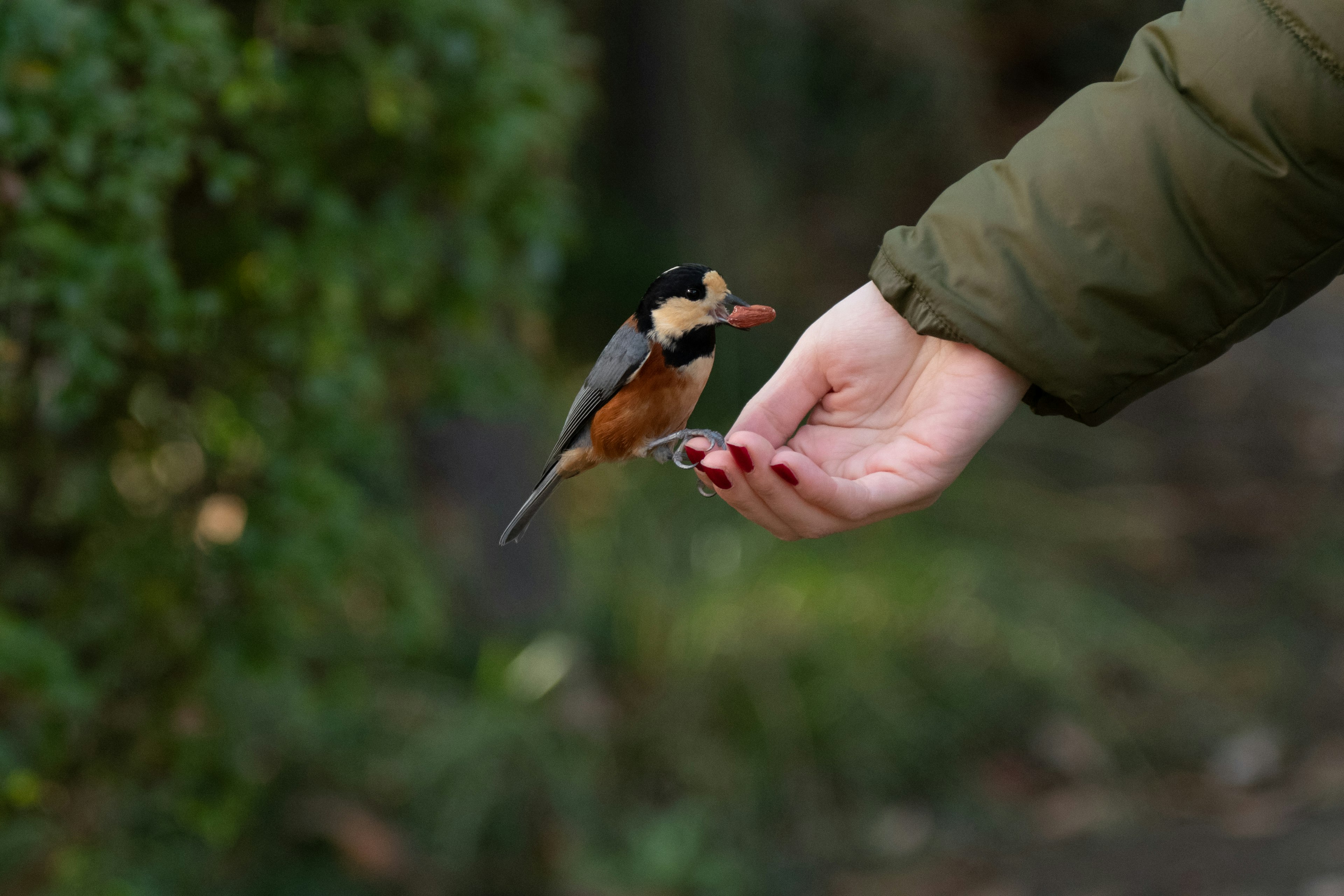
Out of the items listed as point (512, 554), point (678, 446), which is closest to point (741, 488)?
point (678, 446)

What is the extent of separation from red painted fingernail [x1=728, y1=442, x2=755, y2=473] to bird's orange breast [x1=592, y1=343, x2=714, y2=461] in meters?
0.26

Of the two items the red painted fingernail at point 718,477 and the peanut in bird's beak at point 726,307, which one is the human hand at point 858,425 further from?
the peanut in bird's beak at point 726,307

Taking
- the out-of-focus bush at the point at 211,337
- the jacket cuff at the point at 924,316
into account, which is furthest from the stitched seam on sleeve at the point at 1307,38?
the out-of-focus bush at the point at 211,337

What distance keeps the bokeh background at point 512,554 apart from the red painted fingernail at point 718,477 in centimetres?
103

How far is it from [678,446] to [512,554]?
2.75 metres

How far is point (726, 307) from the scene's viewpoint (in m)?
1.71

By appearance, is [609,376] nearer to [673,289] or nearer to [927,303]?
[673,289]

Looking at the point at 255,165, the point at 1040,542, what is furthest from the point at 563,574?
the point at 255,165

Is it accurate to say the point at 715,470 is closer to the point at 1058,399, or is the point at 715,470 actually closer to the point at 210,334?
the point at 1058,399

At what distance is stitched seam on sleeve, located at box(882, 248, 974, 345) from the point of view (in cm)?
158

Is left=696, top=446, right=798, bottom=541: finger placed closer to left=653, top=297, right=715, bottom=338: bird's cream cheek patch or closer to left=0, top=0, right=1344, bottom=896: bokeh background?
left=653, top=297, right=715, bottom=338: bird's cream cheek patch

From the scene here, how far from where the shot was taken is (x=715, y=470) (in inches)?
60.1

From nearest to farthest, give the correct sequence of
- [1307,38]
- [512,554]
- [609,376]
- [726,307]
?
[1307,38], [726,307], [609,376], [512,554]

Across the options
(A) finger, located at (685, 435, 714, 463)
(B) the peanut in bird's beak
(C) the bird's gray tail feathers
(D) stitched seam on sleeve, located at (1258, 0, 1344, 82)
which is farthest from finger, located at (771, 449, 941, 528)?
(D) stitched seam on sleeve, located at (1258, 0, 1344, 82)
